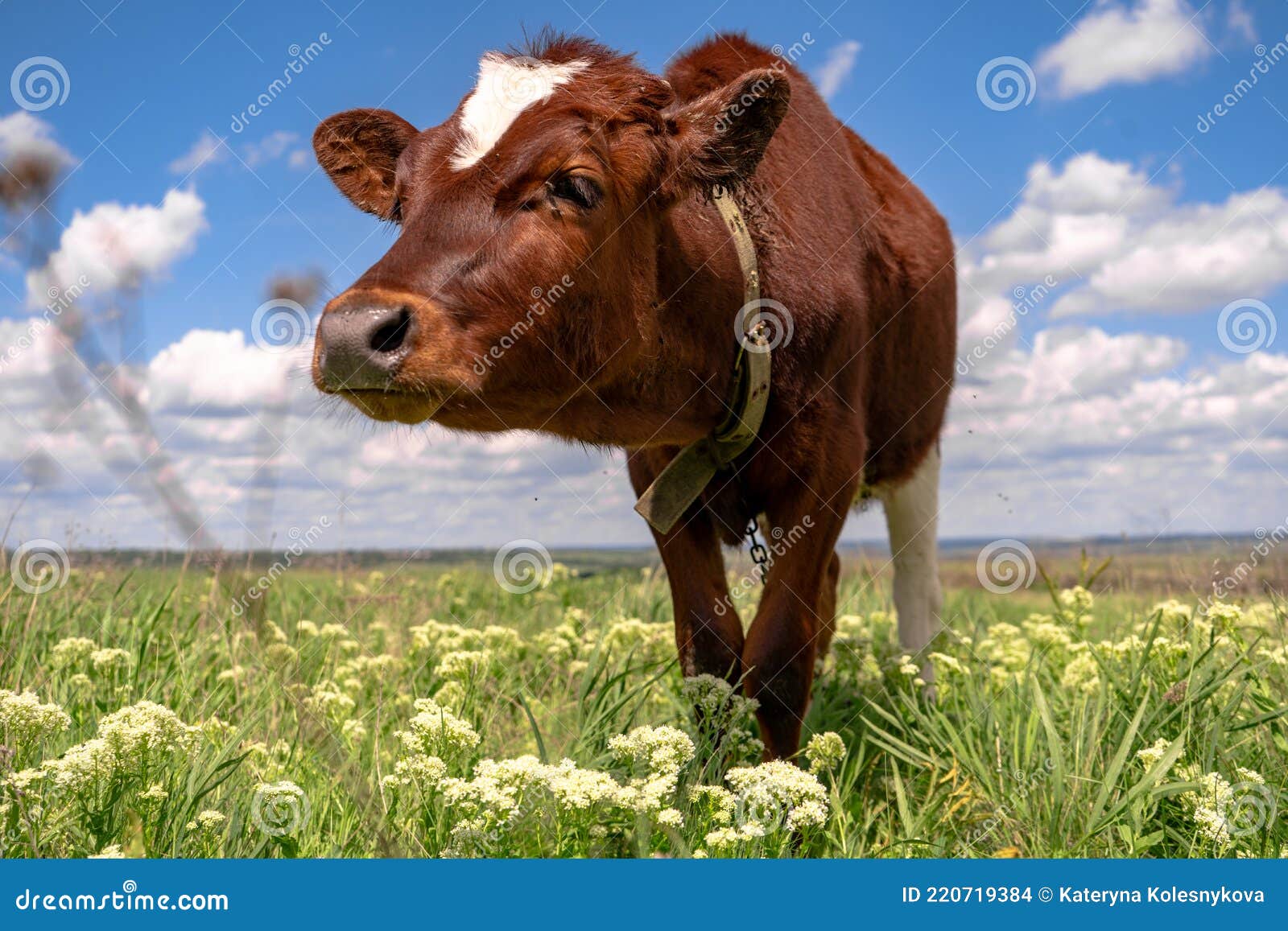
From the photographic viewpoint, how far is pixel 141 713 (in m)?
2.81

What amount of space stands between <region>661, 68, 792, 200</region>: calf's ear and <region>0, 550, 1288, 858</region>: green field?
71.2 inches

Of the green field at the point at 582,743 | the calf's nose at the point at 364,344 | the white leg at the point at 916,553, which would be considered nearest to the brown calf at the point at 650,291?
the calf's nose at the point at 364,344

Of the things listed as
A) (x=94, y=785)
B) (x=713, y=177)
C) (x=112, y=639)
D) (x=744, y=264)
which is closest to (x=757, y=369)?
(x=744, y=264)

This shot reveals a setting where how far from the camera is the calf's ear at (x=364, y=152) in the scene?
15.0 feet

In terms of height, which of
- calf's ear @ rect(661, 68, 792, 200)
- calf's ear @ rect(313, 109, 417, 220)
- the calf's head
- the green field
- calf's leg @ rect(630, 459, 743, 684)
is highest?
calf's ear @ rect(313, 109, 417, 220)

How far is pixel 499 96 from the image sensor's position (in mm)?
3734

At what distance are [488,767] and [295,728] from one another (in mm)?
1721

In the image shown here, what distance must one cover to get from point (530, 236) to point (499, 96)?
60 cm

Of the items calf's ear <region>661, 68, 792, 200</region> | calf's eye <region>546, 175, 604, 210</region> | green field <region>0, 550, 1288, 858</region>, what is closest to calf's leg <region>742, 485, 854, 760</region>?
green field <region>0, 550, 1288, 858</region>

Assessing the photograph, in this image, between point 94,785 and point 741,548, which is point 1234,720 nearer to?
point 741,548

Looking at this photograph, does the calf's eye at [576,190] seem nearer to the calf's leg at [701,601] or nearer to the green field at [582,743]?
the calf's leg at [701,601]

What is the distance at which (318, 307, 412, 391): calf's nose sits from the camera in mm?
3012

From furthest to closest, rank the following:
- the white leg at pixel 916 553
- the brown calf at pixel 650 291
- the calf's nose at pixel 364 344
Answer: the white leg at pixel 916 553, the brown calf at pixel 650 291, the calf's nose at pixel 364 344

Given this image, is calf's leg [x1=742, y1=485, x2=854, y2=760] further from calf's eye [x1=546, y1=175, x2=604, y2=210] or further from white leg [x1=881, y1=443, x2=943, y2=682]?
white leg [x1=881, y1=443, x2=943, y2=682]
